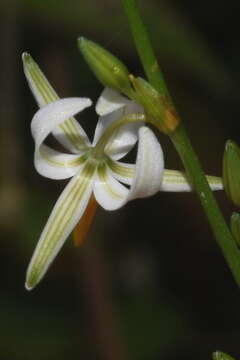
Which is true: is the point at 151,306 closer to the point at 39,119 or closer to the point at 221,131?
the point at 221,131

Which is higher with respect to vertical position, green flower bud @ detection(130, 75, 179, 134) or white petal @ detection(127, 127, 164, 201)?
green flower bud @ detection(130, 75, 179, 134)

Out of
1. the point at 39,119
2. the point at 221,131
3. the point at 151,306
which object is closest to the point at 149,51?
the point at 39,119

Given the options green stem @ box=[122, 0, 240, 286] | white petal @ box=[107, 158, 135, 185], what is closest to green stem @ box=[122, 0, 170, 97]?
green stem @ box=[122, 0, 240, 286]

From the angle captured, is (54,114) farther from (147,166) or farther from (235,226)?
(235,226)

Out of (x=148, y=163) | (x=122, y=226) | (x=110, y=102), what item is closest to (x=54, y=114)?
(x=110, y=102)

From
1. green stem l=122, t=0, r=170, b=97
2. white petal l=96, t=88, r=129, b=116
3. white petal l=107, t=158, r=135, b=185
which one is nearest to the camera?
green stem l=122, t=0, r=170, b=97

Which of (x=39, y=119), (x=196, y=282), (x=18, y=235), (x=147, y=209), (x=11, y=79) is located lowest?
(x=196, y=282)

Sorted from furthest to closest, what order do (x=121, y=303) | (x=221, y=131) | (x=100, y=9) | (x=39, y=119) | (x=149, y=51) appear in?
(x=221, y=131)
(x=121, y=303)
(x=100, y=9)
(x=39, y=119)
(x=149, y=51)

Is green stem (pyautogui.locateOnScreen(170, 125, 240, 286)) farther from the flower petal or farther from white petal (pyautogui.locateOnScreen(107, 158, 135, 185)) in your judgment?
white petal (pyautogui.locateOnScreen(107, 158, 135, 185))
